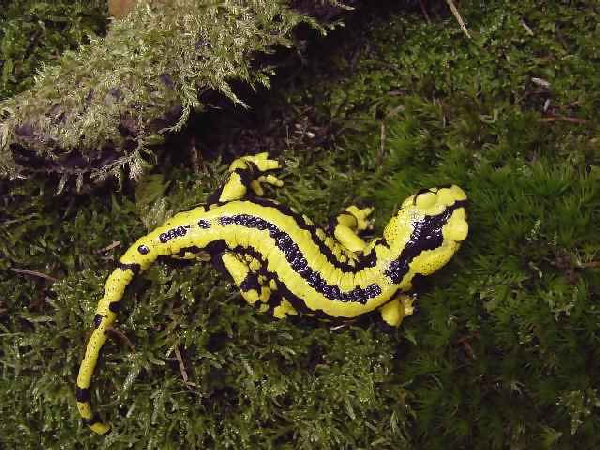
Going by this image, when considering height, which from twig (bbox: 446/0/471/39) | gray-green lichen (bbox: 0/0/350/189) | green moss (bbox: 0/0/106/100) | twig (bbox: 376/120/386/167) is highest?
green moss (bbox: 0/0/106/100)

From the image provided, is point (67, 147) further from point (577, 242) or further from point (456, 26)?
point (577, 242)

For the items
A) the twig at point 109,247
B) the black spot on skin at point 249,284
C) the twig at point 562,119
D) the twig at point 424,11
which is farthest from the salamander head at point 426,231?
the twig at point 109,247

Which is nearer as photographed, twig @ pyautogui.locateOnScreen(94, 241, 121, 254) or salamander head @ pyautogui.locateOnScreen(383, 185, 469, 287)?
salamander head @ pyautogui.locateOnScreen(383, 185, 469, 287)

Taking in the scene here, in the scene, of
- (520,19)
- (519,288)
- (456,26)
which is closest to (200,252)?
(519,288)

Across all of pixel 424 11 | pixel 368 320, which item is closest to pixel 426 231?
pixel 368 320

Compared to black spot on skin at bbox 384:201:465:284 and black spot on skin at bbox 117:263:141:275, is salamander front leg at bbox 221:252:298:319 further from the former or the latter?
black spot on skin at bbox 384:201:465:284

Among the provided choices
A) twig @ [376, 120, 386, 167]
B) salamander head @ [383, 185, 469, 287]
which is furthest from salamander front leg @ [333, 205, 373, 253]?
twig @ [376, 120, 386, 167]

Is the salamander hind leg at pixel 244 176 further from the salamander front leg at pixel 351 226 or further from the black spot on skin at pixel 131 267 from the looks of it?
the black spot on skin at pixel 131 267
